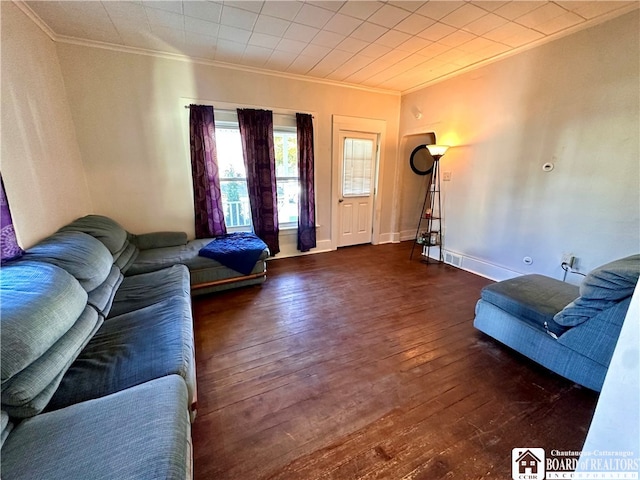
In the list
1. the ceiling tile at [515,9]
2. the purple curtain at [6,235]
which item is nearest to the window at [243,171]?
the purple curtain at [6,235]

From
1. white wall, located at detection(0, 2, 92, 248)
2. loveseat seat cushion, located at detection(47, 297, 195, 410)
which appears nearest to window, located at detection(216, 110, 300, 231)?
white wall, located at detection(0, 2, 92, 248)

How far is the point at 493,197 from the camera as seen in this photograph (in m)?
3.32

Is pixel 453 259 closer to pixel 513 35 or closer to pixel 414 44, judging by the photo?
pixel 513 35

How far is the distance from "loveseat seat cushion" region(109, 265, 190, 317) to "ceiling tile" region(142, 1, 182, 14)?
222cm

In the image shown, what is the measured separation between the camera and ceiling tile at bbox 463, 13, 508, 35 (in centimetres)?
230

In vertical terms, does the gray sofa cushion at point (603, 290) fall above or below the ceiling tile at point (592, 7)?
below

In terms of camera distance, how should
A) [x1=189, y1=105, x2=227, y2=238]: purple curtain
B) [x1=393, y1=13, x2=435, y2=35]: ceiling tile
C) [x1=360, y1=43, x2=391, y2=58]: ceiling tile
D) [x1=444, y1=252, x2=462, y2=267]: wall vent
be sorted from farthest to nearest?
1. [x1=444, y1=252, x2=462, y2=267]: wall vent
2. [x1=189, y1=105, x2=227, y2=238]: purple curtain
3. [x1=360, y1=43, x2=391, y2=58]: ceiling tile
4. [x1=393, y1=13, x2=435, y2=35]: ceiling tile

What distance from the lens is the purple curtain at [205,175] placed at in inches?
128

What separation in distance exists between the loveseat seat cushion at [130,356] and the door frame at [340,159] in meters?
3.09

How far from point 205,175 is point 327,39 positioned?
2.11 m

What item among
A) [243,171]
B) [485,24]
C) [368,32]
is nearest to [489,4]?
[485,24]

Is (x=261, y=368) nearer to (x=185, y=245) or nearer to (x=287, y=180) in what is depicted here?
(x=185, y=245)

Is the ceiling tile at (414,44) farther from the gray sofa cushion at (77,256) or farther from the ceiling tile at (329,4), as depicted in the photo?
the gray sofa cushion at (77,256)

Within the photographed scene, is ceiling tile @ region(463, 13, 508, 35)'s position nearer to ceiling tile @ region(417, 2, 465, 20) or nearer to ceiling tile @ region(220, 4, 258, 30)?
ceiling tile @ region(417, 2, 465, 20)
